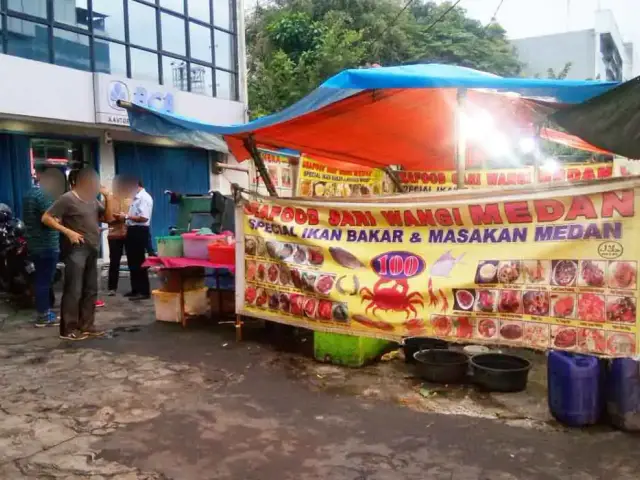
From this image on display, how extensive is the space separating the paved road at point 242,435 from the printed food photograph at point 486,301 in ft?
2.72

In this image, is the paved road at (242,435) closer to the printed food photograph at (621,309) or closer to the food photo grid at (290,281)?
the food photo grid at (290,281)

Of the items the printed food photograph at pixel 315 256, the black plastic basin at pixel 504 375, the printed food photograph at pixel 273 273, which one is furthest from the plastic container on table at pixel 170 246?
the black plastic basin at pixel 504 375

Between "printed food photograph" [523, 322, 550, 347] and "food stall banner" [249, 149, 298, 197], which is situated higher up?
"food stall banner" [249, 149, 298, 197]

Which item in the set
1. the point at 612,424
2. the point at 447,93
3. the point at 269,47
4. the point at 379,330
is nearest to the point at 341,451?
the point at 379,330

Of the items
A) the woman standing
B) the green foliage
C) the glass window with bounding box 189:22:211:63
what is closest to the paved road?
the woman standing

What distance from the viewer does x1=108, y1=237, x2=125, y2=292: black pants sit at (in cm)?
944

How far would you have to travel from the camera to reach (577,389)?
4203 millimetres

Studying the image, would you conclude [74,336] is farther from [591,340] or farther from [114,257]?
[591,340]

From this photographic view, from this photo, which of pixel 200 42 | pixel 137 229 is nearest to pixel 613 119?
pixel 137 229

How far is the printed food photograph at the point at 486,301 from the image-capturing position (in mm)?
4547

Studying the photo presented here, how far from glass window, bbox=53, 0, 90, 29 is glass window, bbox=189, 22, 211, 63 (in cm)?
316

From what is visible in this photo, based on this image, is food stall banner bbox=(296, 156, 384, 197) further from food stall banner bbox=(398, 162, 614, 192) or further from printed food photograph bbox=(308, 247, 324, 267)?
printed food photograph bbox=(308, 247, 324, 267)

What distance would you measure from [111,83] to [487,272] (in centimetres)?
1045

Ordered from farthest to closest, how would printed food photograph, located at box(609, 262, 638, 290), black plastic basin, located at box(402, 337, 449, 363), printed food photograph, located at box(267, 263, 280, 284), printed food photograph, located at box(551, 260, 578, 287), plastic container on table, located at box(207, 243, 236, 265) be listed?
plastic container on table, located at box(207, 243, 236, 265), printed food photograph, located at box(267, 263, 280, 284), black plastic basin, located at box(402, 337, 449, 363), printed food photograph, located at box(551, 260, 578, 287), printed food photograph, located at box(609, 262, 638, 290)
